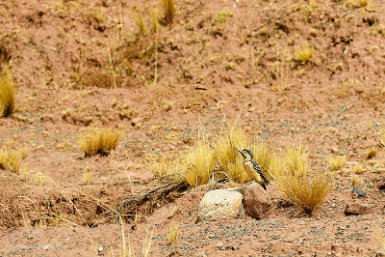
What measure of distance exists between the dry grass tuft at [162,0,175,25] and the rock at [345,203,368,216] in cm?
904

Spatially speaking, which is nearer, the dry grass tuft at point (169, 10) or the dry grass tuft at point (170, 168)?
the dry grass tuft at point (170, 168)

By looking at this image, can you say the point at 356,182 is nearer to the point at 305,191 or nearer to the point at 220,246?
the point at 305,191

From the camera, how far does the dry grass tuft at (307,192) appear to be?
916cm

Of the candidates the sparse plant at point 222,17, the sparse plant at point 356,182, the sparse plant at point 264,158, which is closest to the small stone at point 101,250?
the sparse plant at point 264,158

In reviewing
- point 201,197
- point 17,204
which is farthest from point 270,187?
point 17,204

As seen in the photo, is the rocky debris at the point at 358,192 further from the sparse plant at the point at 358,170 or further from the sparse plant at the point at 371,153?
the sparse plant at the point at 371,153

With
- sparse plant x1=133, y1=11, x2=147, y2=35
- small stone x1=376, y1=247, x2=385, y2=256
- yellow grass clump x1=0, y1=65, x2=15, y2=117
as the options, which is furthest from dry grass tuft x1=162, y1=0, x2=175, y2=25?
small stone x1=376, y1=247, x2=385, y2=256

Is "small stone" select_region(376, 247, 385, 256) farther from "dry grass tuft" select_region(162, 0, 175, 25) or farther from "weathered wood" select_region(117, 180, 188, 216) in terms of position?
"dry grass tuft" select_region(162, 0, 175, 25)

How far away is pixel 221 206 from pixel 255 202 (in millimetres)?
421

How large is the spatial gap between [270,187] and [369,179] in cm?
128

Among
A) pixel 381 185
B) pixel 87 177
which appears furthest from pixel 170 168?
pixel 381 185

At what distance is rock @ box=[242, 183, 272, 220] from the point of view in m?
9.30

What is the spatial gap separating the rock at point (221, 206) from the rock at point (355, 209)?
4.01 ft

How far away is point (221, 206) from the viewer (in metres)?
9.16
